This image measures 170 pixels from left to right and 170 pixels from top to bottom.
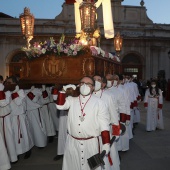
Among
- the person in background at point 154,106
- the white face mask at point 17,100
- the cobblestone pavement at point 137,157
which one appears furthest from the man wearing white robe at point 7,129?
the person in background at point 154,106

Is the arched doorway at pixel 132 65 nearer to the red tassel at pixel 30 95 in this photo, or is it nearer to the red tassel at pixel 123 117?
the red tassel at pixel 30 95

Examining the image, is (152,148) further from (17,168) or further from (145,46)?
(145,46)

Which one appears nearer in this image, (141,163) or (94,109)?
(94,109)

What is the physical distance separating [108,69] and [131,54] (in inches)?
800

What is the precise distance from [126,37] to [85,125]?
23.3 metres

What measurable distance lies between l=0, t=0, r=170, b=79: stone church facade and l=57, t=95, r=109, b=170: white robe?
21.8m

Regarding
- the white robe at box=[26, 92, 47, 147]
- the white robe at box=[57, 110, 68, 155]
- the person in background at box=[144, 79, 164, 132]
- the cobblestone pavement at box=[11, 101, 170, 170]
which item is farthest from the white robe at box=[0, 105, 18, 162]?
the person in background at box=[144, 79, 164, 132]

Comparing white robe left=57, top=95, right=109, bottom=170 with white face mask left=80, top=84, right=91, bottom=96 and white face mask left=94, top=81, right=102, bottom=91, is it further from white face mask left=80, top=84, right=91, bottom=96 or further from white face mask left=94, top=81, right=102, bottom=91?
white face mask left=94, top=81, right=102, bottom=91

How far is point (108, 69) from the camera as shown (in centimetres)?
762

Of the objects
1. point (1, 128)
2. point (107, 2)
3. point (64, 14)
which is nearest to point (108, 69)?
point (107, 2)

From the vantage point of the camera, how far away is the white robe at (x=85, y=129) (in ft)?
13.5

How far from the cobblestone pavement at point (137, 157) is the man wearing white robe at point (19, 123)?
393mm

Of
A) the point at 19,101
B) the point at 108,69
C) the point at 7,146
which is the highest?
the point at 108,69

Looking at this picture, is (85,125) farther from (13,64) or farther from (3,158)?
(13,64)
